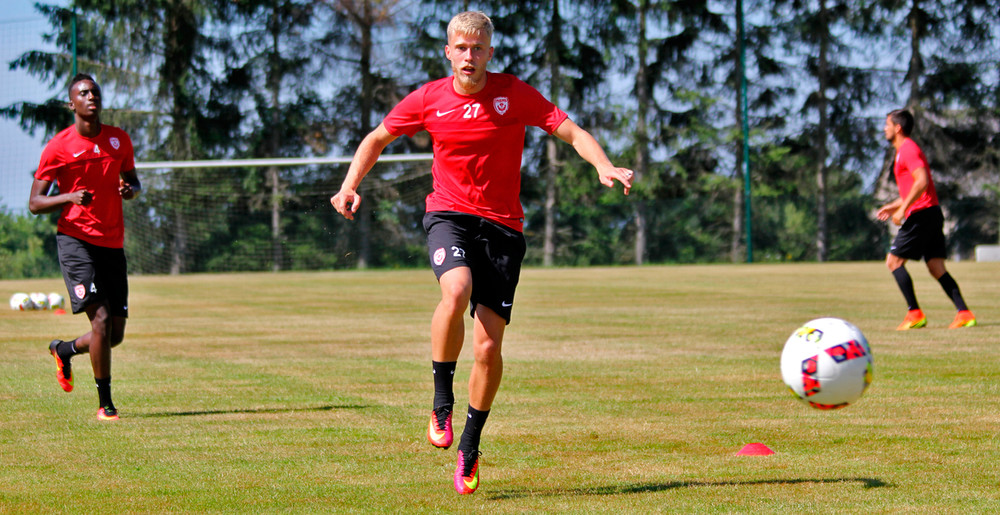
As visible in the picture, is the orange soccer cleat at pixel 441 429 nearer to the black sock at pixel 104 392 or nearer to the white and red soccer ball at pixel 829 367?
the white and red soccer ball at pixel 829 367

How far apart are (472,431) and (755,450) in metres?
1.54

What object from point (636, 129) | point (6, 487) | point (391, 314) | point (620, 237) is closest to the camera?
point (6, 487)

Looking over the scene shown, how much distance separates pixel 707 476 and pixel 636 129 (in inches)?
1559

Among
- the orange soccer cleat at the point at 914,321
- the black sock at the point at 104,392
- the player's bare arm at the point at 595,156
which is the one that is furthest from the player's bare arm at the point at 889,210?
the black sock at the point at 104,392

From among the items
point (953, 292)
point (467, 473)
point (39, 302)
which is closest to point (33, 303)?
point (39, 302)

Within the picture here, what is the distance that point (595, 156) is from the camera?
5352 mm

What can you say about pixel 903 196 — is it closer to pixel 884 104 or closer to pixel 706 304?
pixel 706 304

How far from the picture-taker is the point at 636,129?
44.1 metres

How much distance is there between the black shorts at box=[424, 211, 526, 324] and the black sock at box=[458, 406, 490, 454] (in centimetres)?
48

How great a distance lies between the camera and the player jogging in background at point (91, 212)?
7414 mm

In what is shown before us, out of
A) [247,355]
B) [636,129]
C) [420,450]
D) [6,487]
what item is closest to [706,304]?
[247,355]

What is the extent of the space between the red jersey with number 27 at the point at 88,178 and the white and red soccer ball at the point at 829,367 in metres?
4.70

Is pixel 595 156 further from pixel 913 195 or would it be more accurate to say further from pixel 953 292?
pixel 953 292

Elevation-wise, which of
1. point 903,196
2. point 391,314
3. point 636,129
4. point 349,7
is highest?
point 349,7
